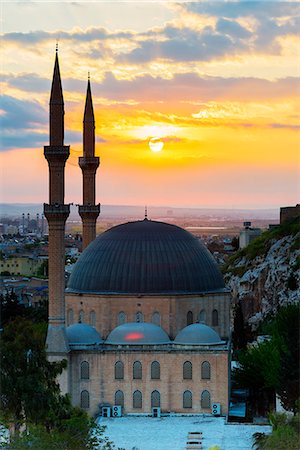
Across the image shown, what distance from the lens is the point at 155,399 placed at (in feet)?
126

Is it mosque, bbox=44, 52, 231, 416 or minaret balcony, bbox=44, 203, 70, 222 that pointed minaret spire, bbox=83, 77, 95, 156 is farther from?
minaret balcony, bbox=44, 203, 70, 222

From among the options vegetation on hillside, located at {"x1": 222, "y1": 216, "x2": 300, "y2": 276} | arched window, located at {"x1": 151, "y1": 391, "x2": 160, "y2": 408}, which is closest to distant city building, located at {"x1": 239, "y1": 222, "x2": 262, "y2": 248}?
vegetation on hillside, located at {"x1": 222, "y1": 216, "x2": 300, "y2": 276}

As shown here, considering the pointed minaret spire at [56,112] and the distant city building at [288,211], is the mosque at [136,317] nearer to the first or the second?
the pointed minaret spire at [56,112]

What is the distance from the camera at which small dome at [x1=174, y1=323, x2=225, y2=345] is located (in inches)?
1533

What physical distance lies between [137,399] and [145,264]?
6366 mm

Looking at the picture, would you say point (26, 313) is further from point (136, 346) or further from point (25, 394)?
point (25, 394)

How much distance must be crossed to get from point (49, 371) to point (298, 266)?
41256 mm

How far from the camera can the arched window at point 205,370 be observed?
126 ft

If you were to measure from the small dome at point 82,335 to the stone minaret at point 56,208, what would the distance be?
77 centimetres

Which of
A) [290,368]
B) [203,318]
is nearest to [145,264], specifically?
[203,318]

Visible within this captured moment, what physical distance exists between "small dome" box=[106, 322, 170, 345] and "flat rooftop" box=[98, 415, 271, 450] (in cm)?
277

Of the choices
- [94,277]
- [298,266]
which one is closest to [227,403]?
[94,277]

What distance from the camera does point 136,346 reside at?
38531 mm

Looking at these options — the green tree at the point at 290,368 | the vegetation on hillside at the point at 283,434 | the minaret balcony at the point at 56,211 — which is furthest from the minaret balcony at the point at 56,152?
the vegetation on hillside at the point at 283,434
